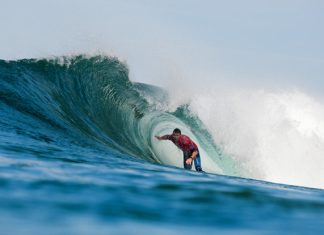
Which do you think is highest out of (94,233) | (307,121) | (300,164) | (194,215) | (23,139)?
(307,121)

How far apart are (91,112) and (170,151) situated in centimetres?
319

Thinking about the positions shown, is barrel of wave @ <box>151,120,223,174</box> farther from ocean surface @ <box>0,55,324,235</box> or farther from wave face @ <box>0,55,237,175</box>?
ocean surface @ <box>0,55,324,235</box>

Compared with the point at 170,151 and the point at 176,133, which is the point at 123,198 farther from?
the point at 170,151

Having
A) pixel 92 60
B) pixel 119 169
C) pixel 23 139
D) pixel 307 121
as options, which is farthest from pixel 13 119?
pixel 307 121

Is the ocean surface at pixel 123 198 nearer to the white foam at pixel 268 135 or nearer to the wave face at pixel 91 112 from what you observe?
the wave face at pixel 91 112

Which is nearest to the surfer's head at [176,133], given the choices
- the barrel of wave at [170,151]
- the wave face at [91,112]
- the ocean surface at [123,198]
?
the wave face at [91,112]

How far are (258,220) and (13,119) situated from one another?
4.92 m

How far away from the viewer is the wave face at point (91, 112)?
6.95 meters

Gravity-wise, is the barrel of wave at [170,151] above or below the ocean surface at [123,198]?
above

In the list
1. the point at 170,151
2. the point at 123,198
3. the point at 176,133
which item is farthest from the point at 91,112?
the point at 123,198

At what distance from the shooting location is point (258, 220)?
8.25 ft

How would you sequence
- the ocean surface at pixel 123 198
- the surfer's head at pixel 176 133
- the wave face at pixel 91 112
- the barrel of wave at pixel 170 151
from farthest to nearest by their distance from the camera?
the barrel of wave at pixel 170 151, the surfer's head at pixel 176 133, the wave face at pixel 91 112, the ocean surface at pixel 123 198

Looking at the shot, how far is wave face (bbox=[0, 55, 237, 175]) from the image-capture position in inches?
274

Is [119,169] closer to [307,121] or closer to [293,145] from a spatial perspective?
[293,145]
